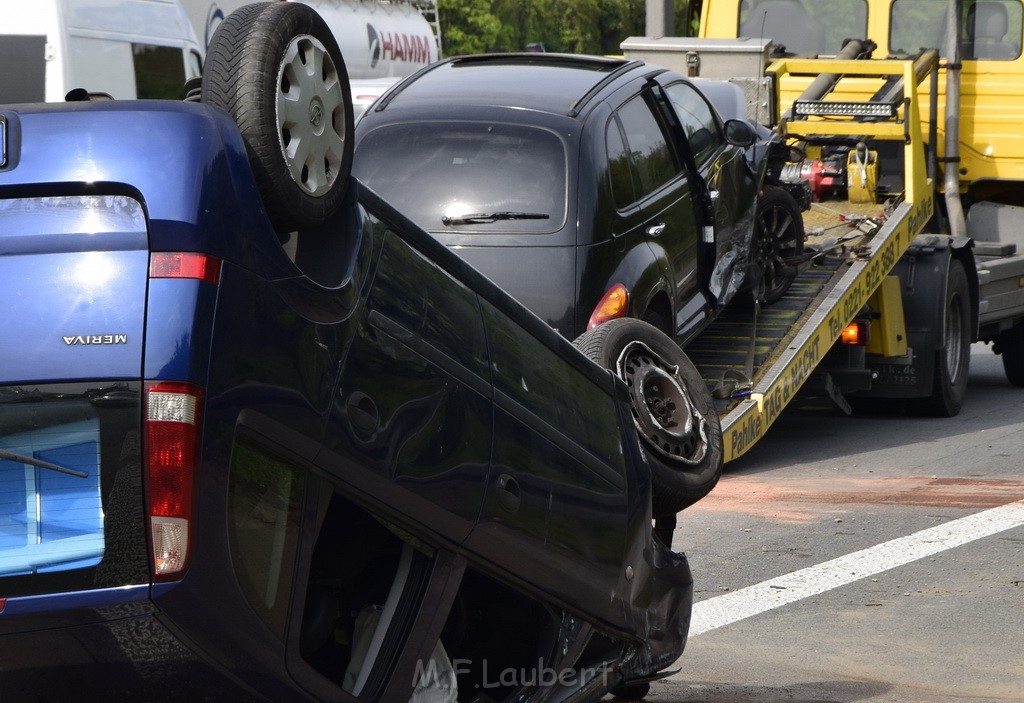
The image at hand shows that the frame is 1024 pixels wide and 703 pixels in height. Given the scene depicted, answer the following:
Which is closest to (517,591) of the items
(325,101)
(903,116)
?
(325,101)

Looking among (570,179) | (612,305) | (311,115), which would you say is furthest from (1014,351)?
→ (311,115)

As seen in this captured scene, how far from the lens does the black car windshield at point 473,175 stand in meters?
7.57

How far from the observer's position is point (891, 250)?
34.9ft

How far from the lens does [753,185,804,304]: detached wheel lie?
9.86 meters

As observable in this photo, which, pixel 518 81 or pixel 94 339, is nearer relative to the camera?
pixel 94 339

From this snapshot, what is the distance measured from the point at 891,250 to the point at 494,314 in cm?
760

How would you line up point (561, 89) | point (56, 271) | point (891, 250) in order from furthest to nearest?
point (891, 250)
point (561, 89)
point (56, 271)

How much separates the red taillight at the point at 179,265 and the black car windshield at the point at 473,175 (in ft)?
16.3

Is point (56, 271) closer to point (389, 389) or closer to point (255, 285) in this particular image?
point (255, 285)

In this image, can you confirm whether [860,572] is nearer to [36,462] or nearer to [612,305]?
[612,305]

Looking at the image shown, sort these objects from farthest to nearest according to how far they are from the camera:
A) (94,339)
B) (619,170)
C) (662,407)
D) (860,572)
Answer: (619,170) → (860,572) → (662,407) → (94,339)

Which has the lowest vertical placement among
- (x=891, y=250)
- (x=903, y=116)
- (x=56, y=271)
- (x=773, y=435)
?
(x=773, y=435)

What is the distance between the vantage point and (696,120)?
9062 mm

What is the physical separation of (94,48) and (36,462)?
35.4ft
